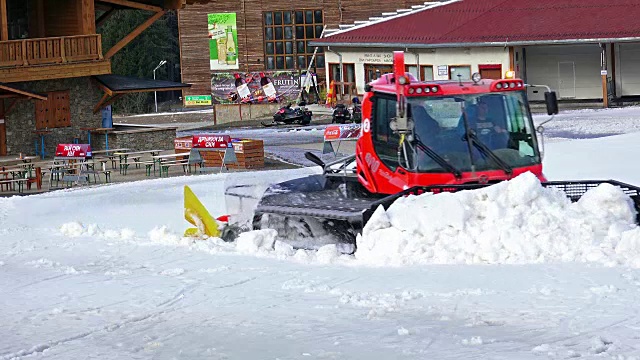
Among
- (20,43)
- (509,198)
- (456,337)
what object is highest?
(20,43)

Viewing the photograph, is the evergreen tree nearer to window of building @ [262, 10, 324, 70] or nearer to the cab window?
window of building @ [262, 10, 324, 70]

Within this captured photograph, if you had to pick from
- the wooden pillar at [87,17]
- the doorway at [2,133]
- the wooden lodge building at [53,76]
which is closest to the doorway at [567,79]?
the wooden lodge building at [53,76]

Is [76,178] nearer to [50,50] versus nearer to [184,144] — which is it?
[184,144]

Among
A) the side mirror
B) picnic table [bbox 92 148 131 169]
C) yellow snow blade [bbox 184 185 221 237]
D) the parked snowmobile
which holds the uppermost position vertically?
the parked snowmobile

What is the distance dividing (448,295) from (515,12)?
37381 mm

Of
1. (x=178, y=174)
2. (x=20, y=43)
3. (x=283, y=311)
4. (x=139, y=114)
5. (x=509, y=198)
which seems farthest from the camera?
(x=139, y=114)

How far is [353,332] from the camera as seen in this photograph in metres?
9.95

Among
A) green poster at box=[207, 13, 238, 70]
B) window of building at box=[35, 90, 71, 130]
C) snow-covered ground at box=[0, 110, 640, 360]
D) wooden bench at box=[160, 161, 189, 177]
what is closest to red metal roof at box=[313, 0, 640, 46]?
green poster at box=[207, 13, 238, 70]

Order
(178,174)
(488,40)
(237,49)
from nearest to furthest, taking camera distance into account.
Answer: (178,174) → (488,40) → (237,49)

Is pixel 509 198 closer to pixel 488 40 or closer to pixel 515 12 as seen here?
pixel 488 40

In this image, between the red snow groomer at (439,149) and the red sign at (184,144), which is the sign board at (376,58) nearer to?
the red sign at (184,144)

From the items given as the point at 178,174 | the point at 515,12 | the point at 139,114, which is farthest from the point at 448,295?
the point at 139,114

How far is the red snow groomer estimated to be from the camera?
13.3m

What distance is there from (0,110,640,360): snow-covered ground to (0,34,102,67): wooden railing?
18260mm
